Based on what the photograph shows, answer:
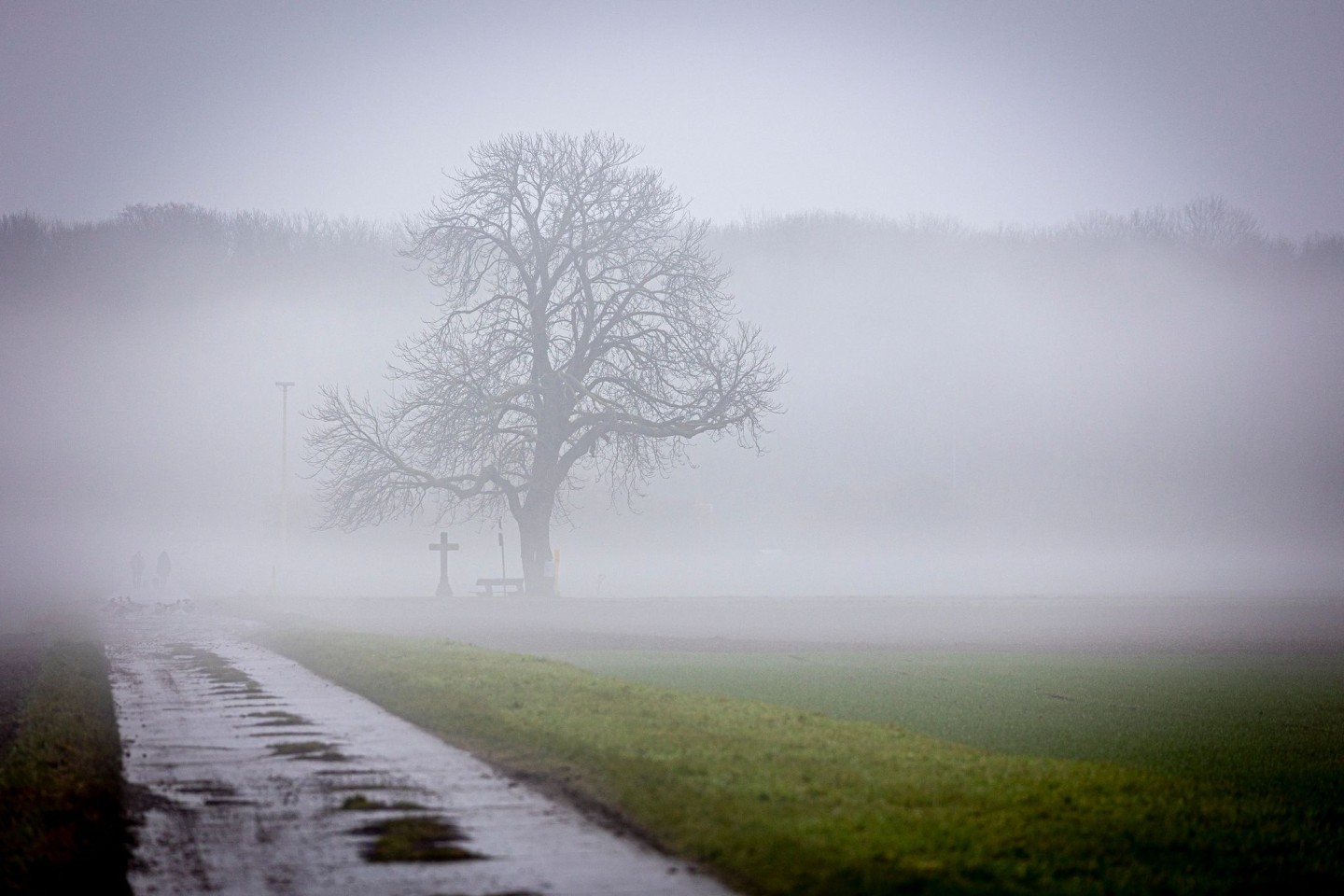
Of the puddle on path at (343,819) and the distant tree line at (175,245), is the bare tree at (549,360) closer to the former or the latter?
the puddle on path at (343,819)

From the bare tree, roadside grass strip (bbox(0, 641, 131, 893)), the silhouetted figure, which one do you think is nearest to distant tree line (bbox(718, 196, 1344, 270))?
the silhouetted figure

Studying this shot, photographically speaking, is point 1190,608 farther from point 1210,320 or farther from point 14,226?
point 14,226

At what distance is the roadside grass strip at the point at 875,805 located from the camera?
19.4ft

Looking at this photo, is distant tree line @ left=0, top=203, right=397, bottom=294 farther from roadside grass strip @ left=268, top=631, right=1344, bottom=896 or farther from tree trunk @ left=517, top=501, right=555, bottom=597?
roadside grass strip @ left=268, top=631, right=1344, bottom=896

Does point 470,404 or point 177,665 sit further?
point 470,404

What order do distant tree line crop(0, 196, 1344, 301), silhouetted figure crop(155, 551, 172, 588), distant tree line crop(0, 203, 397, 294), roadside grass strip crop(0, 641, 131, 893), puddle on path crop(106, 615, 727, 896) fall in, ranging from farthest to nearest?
distant tree line crop(0, 196, 1344, 301) → distant tree line crop(0, 203, 397, 294) → silhouetted figure crop(155, 551, 172, 588) → roadside grass strip crop(0, 641, 131, 893) → puddle on path crop(106, 615, 727, 896)

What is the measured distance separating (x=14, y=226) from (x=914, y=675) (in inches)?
4212

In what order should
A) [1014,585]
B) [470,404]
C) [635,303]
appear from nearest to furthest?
[470,404] → [635,303] → [1014,585]

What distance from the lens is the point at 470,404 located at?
36406 mm

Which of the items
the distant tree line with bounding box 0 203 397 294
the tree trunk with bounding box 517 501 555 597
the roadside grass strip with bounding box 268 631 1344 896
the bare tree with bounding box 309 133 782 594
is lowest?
the roadside grass strip with bounding box 268 631 1344 896

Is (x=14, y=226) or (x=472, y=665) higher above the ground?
(x=14, y=226)

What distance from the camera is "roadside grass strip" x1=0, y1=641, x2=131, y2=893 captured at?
20.0ft

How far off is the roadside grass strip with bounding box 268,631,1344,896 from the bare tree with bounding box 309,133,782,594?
2499 cm

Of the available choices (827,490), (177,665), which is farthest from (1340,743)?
(827,490)
